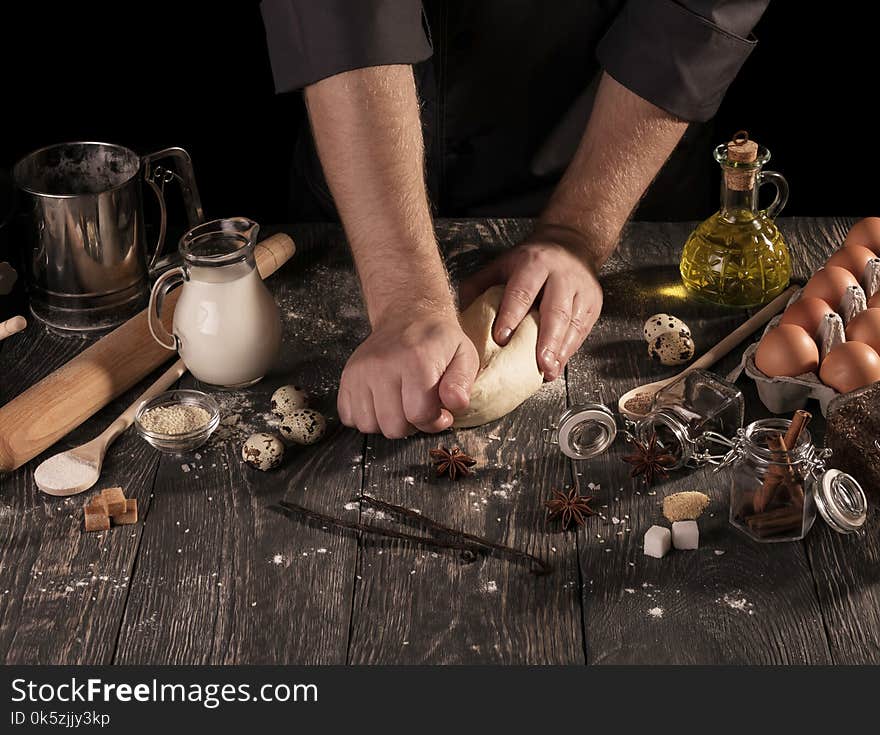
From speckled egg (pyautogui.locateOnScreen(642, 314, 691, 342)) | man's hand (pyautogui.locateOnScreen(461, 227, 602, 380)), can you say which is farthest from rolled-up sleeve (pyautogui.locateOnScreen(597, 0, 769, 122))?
speckled egg (pyautogui.locateOnScreen(642, 314, 691, 342))

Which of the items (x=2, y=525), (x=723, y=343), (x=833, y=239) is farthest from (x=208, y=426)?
(x=833, y=239)

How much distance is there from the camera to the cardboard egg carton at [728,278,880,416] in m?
1.51

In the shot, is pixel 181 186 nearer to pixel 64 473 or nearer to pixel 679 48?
pixel 64 473

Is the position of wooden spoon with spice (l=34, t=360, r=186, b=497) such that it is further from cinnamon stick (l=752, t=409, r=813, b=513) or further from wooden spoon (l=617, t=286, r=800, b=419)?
cinnamon stick (l=752, t=409, r=813, b=513)

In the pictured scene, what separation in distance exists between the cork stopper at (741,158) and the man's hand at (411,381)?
49 centimetres

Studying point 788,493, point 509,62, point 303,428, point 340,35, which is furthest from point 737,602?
point 509,62

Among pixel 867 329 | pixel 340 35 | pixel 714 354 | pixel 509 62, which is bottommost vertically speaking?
pixel 714 354

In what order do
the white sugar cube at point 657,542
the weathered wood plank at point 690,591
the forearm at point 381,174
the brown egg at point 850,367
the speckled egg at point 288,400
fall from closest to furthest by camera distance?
the weathered wood plank at point 690,591 < the white sugar cube at point 657,542 < the brown egg at point 850,367 < the speckled egg at point 288,400 < the forearm at point 381,174

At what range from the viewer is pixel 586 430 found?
1.50 metres

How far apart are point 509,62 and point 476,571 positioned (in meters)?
0.99

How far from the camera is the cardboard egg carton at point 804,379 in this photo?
4.95ft

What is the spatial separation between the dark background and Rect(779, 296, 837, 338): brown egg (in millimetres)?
683

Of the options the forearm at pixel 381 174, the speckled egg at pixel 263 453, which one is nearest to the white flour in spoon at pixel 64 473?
the speckled egg at pixel 263 453

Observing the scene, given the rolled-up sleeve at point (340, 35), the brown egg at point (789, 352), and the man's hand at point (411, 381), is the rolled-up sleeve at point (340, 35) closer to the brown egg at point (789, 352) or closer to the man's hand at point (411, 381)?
the man's hand at point (411, 381)
